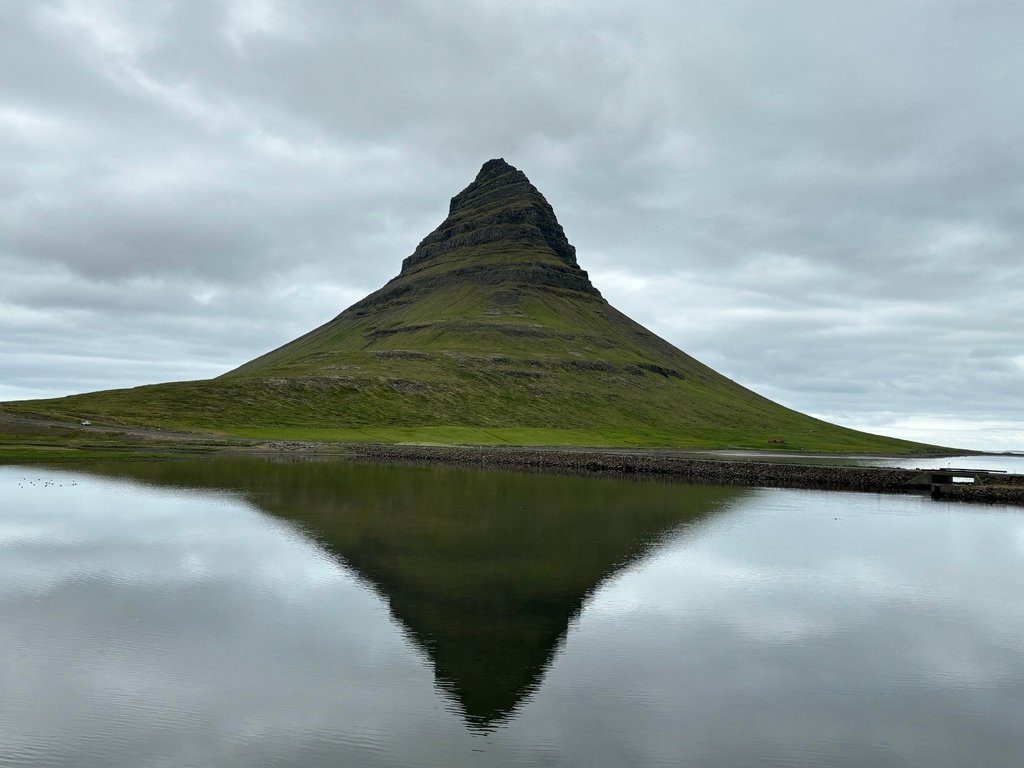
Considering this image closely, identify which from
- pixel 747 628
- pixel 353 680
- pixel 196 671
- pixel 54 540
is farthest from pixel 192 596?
pixel 747 628

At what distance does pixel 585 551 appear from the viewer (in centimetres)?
3669

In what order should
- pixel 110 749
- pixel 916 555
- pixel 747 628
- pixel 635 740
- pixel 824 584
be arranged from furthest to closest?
pixel 916 555, pixel 824 584, pixel 747 628, pixel 635 740, pixel 110 749

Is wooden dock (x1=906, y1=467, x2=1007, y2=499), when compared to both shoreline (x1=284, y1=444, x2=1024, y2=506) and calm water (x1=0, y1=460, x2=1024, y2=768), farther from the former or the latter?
calm water (x1=0, y1=460, x2=1024, y2=768)

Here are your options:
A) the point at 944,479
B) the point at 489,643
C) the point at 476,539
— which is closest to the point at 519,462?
the point at 944,479

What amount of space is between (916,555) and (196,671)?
3806cm

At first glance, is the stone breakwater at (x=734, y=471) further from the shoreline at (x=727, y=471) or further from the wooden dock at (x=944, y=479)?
the wooden dock at (x=944, y=479)

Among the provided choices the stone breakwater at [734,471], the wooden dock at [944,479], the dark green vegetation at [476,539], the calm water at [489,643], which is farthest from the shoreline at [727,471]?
the calm water at [489,643]

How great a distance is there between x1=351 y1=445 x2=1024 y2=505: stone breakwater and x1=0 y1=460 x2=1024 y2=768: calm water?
39940 millimetres

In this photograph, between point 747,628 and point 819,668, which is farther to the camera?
point 747,628

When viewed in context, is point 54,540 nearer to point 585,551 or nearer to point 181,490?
point 181,490

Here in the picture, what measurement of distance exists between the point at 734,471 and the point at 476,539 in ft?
205

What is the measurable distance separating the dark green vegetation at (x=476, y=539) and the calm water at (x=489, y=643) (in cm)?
17

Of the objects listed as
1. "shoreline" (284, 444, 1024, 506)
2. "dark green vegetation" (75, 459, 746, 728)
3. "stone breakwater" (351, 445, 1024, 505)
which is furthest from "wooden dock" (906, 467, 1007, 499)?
"dark green vegetation" (75, 459, 746, 728)

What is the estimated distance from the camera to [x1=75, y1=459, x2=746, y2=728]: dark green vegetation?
2082 centimetres
